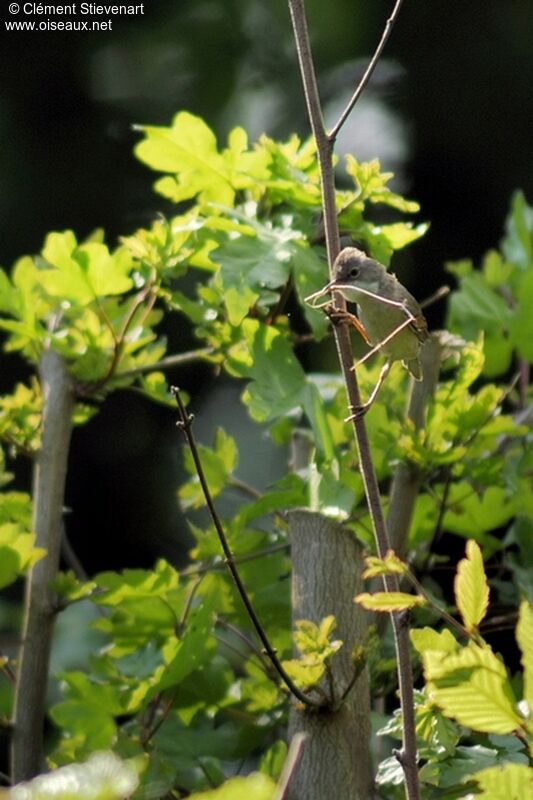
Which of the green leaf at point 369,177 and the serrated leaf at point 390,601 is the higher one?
the green leaf at point 369,177

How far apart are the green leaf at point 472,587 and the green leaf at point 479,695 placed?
67mm

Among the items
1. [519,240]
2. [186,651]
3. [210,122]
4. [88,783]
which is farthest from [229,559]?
[210,122]

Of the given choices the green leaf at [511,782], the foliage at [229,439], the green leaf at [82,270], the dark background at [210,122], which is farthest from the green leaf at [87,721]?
the dark background at [210,122]

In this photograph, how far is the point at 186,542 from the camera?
7.64 feet

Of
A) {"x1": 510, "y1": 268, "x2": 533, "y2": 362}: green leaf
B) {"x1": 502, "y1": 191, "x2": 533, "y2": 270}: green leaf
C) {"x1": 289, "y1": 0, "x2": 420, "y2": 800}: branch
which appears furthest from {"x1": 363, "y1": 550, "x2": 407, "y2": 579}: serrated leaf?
{"x1": 502, "y1": 191, "x2": 533, "y2": 270}: green leaf

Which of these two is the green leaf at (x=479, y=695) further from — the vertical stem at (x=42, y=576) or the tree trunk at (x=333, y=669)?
the vertical stem at (x=42, y=576)

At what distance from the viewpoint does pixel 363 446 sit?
812 mm

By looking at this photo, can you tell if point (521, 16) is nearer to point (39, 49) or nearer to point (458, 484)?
point (39, 49)

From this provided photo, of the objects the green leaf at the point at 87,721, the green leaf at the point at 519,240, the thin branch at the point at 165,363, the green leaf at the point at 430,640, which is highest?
the green leaf at the point at 519,240

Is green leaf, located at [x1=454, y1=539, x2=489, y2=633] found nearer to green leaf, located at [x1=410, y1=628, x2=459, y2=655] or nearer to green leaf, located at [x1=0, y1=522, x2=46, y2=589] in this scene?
green leaf, located at [x1=410, y1=628, x2=459, y2=655]

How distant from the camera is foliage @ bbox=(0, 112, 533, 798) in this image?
114cm

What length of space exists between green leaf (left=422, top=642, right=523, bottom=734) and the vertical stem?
1.96 ft

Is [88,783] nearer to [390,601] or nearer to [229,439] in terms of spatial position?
[390,601]

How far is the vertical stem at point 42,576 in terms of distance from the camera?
1.19 m
